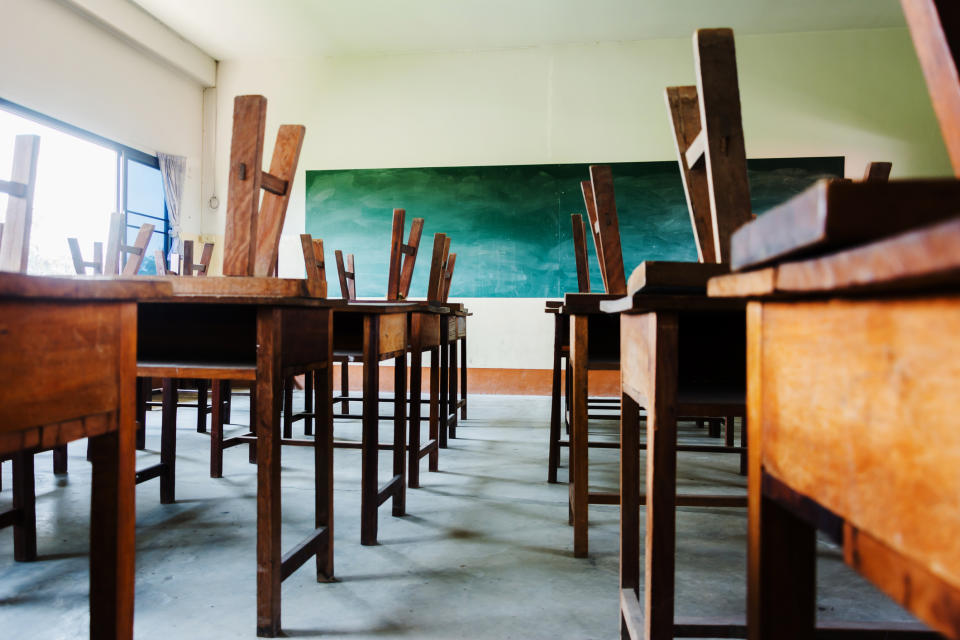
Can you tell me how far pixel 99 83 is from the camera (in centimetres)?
579

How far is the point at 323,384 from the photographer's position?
161 cm

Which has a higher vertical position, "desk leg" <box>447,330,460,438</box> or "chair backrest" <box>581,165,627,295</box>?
"chair backrest" <box>581,165,627,295</box>

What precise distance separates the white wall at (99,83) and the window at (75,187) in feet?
0.42

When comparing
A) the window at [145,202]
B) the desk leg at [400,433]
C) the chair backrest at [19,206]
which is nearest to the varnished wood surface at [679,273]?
the desk leg at [400,433]

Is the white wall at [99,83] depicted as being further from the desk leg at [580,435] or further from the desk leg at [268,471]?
the desk leg at [580,435]

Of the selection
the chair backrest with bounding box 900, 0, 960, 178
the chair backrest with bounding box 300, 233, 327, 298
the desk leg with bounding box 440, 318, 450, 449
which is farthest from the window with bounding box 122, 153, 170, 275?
the chair backrest with bounding box 900, 0, 960, 178

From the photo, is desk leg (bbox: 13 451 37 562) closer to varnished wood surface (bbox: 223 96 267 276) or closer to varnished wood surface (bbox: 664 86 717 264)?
varnished wood surface (bbox: 223 96 267 276)

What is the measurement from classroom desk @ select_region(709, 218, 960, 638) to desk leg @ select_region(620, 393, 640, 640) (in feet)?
2.15

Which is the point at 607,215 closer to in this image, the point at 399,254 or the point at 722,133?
the point at 722,133

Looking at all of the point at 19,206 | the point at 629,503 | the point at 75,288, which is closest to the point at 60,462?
the point at 19,206

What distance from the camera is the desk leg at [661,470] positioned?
0.92 metres

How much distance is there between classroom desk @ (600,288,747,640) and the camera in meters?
0.92

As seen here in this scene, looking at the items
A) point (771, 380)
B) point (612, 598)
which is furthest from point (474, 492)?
point (771, 380)

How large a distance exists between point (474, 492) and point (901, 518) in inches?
91.1
